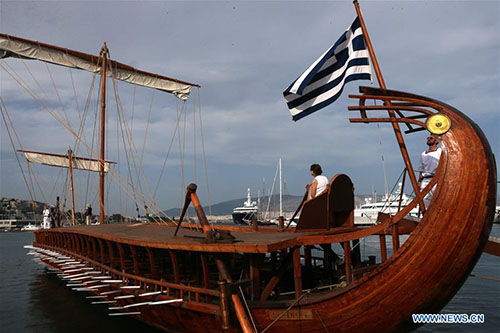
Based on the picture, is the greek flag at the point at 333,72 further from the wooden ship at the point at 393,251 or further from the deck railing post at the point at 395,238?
the deck railing post at the point at 395,238

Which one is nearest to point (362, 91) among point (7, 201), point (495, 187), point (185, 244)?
point (495, 187)

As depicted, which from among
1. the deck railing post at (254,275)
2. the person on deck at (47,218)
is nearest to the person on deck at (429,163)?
the deck railing post at (254,275)

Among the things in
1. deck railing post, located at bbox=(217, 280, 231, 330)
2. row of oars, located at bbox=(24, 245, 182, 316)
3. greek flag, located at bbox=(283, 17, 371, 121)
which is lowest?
row of oars, located at bbox=(24, 245, 182, 316)

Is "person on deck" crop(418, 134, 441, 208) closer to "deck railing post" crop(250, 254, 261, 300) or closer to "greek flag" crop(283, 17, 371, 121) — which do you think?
"greek flag" crop(283, 17, 371, 121)

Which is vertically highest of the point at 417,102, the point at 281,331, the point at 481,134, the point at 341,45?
the point at 341,45

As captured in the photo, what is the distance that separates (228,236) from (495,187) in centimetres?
385

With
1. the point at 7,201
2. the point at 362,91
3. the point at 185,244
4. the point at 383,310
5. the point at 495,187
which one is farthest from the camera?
the point at 7,201

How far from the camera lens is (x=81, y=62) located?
18391 mm

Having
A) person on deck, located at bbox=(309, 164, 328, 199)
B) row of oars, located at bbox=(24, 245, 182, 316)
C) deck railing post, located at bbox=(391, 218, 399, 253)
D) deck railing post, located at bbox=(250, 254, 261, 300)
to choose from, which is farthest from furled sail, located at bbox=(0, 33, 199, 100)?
deck railing post, located at bbox=(391, 218, 399, 253)

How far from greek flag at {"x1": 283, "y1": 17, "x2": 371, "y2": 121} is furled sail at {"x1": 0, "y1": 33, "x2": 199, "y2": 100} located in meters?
13.2

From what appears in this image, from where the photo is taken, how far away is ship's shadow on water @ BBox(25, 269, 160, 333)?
9945 millimetres

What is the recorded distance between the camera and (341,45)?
23.1ft

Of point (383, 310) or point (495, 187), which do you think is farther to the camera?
point (383, 310)

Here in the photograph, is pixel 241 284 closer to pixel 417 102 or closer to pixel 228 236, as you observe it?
pixel 228 236
